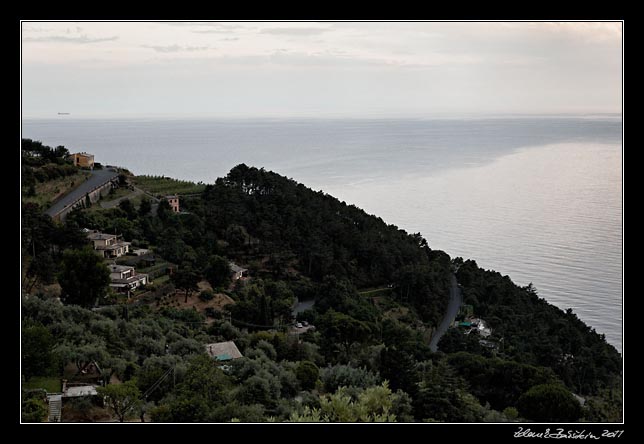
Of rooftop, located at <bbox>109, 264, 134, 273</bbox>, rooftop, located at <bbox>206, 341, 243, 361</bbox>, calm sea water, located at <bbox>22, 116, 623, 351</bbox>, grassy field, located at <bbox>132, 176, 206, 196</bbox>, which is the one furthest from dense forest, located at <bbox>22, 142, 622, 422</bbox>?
calm sea water, located at <bbox>22, 116, 623, 351</bbox>

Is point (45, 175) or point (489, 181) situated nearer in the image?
point (45, 175)

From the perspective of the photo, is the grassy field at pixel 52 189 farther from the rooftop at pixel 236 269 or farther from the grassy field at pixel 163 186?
the rooftop at pixel 236 269

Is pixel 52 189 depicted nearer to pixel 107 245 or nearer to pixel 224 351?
pixel 107 245

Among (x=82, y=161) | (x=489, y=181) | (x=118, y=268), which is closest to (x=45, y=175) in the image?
(x=82, y=161)

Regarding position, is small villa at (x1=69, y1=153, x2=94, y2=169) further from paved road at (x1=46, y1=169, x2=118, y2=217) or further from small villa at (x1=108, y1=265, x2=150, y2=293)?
small villa at (x1=108, y1=265, x2=150, y2=293)

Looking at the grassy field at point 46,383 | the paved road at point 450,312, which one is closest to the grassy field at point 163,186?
the paved road at point 450,312

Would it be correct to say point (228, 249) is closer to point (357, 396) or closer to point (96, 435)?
point (357, 396)
